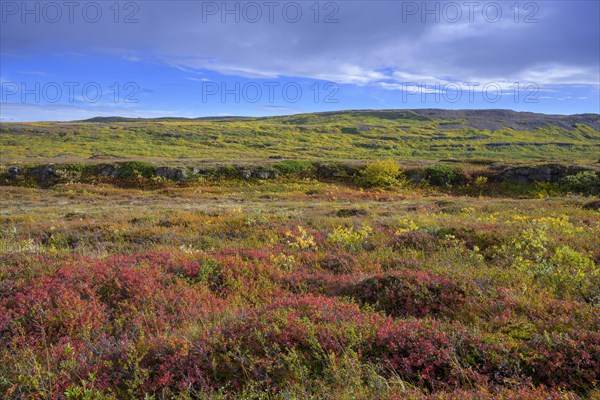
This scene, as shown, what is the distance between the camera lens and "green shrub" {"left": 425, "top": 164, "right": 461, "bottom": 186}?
3123 cm

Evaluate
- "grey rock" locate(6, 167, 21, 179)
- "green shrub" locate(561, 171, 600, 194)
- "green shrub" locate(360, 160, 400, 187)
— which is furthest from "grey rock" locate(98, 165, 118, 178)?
"green shrub" locate(561, 171, 600, 194)

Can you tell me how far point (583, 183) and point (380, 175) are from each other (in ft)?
47.4

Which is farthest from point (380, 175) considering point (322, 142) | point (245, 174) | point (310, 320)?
point (322, 142)

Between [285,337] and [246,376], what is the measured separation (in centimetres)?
57

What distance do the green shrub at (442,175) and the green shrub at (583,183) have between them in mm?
7660

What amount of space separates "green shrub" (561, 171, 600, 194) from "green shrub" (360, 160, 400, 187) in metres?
12.3

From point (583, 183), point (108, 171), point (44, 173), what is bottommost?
point (583, 183)

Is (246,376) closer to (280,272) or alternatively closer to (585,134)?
(280,272)

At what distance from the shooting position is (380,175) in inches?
1233

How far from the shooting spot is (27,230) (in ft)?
38.5

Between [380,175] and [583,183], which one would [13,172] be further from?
[583,183]

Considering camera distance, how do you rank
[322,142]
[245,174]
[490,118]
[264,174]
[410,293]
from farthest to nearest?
[490,118], [322,142], [264,174], [245,174], [410,293]

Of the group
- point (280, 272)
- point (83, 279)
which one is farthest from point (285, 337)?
point (83, 279)

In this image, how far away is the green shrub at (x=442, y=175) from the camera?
3123cm
